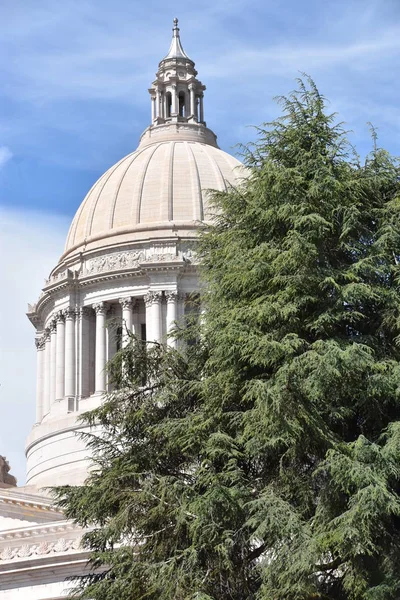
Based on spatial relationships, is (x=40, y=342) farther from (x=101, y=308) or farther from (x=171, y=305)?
(x=171, y=305)

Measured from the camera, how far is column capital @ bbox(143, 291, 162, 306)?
2613 inches

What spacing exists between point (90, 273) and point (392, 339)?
44330mm

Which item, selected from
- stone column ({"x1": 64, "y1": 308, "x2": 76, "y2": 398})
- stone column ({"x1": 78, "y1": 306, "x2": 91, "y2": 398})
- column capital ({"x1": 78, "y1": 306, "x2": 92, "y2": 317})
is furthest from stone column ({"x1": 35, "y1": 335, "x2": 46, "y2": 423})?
column capital ({"x1": 78, "y1": 306, "x2": 92, "y2": 317})

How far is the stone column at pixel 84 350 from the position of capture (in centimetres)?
6769

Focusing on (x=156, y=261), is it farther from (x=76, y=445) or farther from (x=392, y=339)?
(x=392, y=339)

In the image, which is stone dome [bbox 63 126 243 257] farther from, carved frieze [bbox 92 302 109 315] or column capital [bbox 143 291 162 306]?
column capital [bbox 143 291 162 306]

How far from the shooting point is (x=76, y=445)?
63.0 meters

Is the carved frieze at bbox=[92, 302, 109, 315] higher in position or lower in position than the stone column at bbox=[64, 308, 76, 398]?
higher

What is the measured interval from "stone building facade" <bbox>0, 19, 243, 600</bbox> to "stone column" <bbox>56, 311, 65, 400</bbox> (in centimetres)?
6

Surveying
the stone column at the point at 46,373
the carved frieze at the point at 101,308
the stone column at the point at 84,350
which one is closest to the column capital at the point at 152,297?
the carved frieze at the point at 101,308

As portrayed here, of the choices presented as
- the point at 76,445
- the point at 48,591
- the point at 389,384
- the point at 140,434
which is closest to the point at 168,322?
the point at 76,445

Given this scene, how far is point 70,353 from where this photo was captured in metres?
68.5

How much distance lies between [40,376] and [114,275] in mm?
9162

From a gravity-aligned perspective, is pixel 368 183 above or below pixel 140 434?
above
